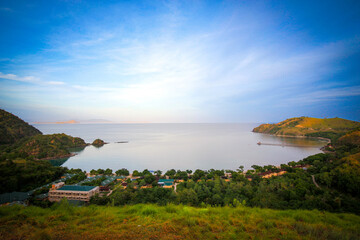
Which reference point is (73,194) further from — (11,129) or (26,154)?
(11,129)

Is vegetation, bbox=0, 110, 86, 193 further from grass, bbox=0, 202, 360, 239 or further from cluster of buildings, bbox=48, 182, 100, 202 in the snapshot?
grass, bbox=0, 202, 360, 239

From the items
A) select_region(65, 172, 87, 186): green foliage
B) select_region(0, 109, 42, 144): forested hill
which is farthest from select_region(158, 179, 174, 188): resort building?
select_region(0, 109, 42, 144): forested hill

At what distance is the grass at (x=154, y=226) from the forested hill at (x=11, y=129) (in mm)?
61382

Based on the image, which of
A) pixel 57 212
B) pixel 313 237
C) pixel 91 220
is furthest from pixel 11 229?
pixel 313 237

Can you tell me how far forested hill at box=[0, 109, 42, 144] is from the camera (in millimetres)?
44997

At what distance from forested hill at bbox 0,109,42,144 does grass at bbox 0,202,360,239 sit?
61.4m

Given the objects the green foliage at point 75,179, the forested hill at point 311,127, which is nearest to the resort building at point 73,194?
the green foliage at point 75,179

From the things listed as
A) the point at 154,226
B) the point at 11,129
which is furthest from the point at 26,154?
the point at 154,226

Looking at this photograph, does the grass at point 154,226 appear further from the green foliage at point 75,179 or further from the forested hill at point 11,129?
the forested hill at point 11,129

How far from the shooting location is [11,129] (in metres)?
50.2

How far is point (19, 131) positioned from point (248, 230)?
76.1m

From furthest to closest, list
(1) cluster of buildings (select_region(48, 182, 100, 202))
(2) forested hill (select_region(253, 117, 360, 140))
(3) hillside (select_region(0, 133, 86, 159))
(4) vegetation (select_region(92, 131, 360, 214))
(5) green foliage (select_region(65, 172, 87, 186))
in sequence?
(2) forested hill (select_region(253, 117, 360, 140))
(3) hillside (select_region(0, 133, 86, 159))
(5) green foliage (select_region(65, 172, 87, 186))
(1) cluster of buildings (select_region(48, 182, 100, 202))
(4) vegetation (select_region(92, 131, 360, 214))

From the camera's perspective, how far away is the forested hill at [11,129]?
148 feet

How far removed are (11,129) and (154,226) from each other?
72.4m
